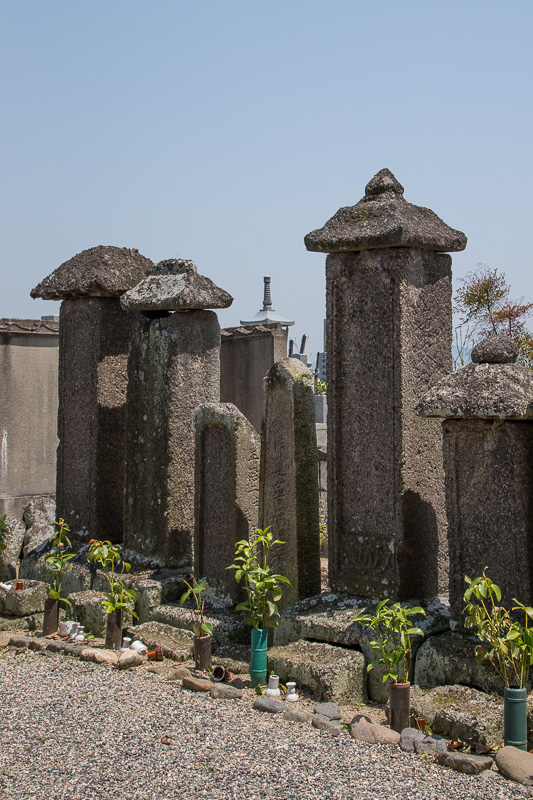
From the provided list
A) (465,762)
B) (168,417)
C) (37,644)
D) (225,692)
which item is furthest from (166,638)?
(465,762)

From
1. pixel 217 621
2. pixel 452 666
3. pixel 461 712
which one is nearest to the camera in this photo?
pixel 461 712

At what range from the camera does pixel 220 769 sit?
4320mm

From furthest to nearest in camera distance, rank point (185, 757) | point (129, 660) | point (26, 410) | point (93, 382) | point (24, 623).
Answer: point (26, 410), point (93, 382), point (24, 623), point (129, 660), point (185, 757)

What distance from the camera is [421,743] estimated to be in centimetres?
449

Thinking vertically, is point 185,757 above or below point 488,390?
below

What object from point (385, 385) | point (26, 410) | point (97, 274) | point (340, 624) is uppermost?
point (97, 274)

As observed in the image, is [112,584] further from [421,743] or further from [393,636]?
[421,743]

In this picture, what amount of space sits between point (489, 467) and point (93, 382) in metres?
4.12

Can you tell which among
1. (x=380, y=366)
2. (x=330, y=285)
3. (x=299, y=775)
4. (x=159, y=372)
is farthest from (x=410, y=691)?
(x=159, y=372)

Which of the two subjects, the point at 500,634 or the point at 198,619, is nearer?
the point at 500,634

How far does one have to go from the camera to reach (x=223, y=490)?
22.4ft

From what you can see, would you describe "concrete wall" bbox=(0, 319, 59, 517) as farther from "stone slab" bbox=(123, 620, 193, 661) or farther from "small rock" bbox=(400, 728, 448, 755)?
"small rock" bbox=(400, 728, 448, 755)

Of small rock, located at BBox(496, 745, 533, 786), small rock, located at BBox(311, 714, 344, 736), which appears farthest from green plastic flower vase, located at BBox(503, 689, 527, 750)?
small rock, located at BBox(311, 714, 344, 736)

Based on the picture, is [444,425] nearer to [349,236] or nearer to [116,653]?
[349,236]
